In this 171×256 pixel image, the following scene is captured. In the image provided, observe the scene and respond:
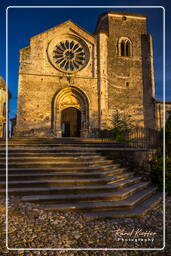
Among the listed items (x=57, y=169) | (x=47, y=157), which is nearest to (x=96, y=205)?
(x=57, y=169)

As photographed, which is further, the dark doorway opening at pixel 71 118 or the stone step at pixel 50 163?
the dark doorway opening at pixel 71 118

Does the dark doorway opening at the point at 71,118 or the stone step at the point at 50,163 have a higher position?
the dark doorway opening at the point at 71,118

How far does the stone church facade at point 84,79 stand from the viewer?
14.6 metres

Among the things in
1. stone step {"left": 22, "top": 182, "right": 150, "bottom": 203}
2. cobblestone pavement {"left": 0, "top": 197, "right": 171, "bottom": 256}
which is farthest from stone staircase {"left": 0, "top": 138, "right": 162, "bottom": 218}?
cobblestone pavement {"left": 0, "top": 197, "right": 171, "bottom": 256}

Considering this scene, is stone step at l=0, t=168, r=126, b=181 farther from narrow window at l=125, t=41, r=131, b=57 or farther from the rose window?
narrow window at l=125, t=41, r=131, b=57

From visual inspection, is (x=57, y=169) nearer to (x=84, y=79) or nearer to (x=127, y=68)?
(x=84, y=79)

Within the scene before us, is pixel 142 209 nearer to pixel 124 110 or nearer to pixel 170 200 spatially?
pixel 170 200

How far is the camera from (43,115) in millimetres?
14617

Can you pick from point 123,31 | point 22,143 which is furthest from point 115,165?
point 123,31

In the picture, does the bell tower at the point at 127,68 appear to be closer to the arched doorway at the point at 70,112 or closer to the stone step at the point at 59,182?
the arched doorway at the point at 70,112

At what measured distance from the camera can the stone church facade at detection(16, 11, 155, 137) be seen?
14.6 m

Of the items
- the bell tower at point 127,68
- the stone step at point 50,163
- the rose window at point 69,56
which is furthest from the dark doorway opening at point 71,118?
the stone step at point 50,163

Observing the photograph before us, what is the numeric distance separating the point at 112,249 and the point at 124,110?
49.8ft

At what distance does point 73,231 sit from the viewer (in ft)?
9.17
